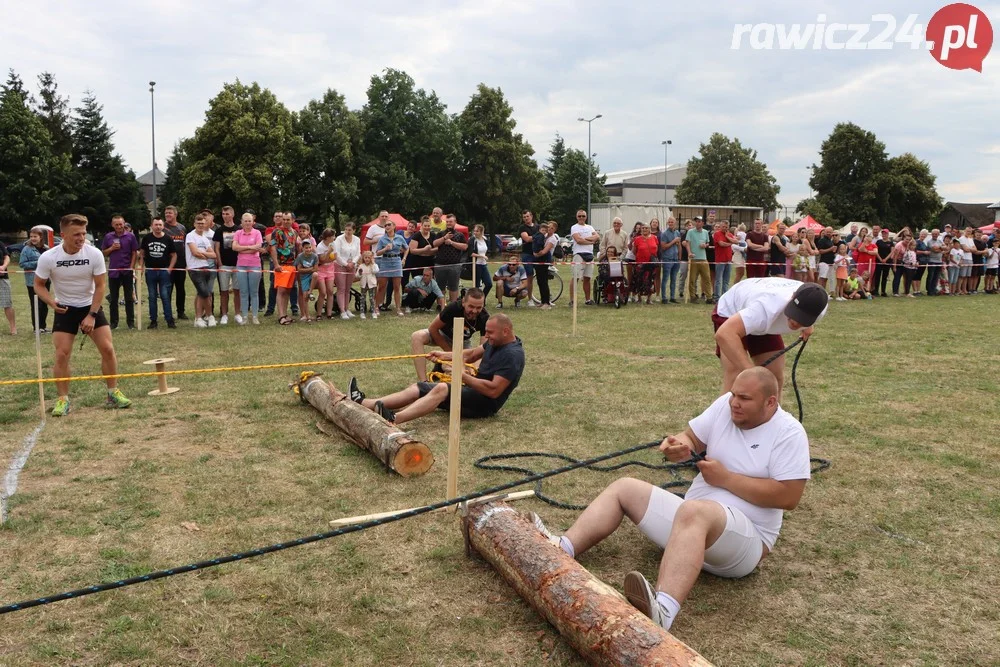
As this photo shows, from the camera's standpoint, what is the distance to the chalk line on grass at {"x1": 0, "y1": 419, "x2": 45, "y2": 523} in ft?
14.3

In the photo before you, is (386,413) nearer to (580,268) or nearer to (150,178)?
(580,268)

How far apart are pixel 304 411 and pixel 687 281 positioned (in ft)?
35.9

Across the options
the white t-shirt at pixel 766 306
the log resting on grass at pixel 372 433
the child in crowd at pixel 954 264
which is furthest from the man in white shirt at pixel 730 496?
the child in crowd at pixel 954 264

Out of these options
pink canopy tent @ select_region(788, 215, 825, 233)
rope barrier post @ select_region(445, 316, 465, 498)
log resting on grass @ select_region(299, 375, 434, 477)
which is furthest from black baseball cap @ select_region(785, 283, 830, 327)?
pink canopy tent @ select_region(788, 215, 825, 233)

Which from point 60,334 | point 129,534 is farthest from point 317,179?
point 129,534

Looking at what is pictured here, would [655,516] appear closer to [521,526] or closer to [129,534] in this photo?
[521,526]

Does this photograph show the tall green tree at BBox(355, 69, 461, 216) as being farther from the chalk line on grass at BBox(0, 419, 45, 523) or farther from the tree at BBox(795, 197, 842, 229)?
the chalk line on grass at BBox(0, 419, 45, 523)

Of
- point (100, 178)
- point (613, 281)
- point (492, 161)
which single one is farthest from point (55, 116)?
point (613, 281)

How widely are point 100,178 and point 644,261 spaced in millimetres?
39860

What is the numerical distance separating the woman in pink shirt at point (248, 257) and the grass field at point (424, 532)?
13.0ft

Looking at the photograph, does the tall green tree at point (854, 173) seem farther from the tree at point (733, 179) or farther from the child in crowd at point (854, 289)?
the child in crowd at point (854, 289)

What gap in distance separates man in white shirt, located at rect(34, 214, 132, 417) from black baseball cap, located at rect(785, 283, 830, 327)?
5507mm

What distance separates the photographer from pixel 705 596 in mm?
3375

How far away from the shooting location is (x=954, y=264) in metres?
18.8
